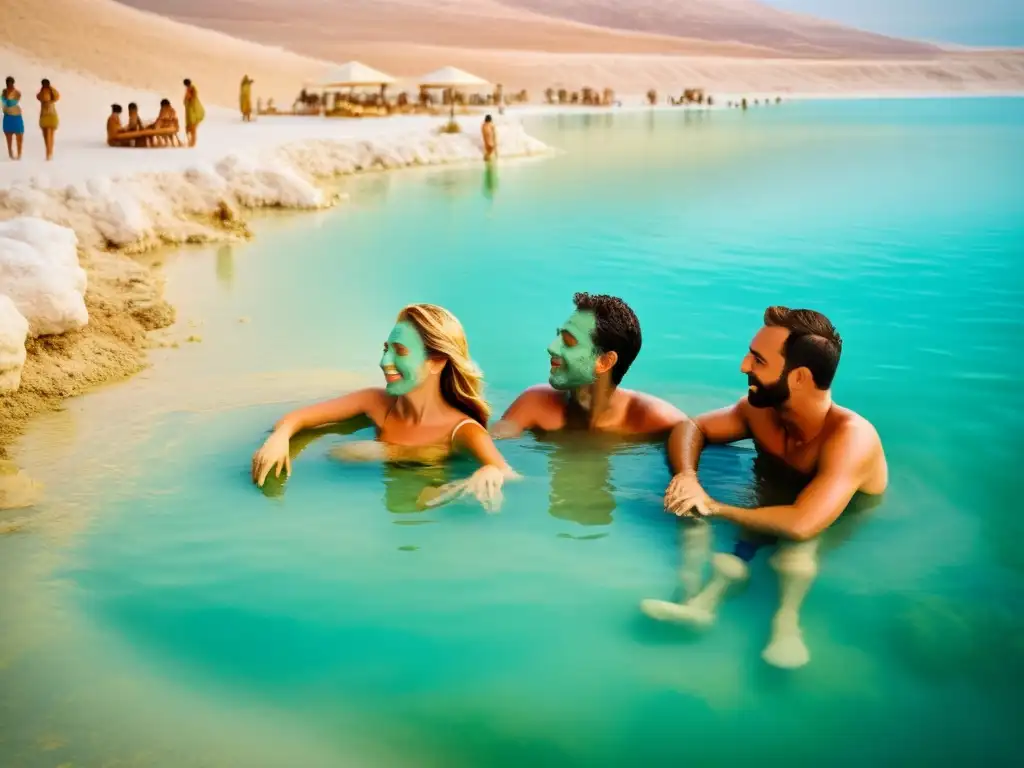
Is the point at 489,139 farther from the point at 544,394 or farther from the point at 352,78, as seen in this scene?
the point at 544,394

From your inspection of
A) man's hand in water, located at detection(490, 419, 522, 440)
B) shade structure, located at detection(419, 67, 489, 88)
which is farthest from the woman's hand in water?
shade structure, located at detection(419, 67, 489, 88)

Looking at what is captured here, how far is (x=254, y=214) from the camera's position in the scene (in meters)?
14.4

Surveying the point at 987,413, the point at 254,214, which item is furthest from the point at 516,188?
the point at 987,413

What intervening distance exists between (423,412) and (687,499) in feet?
4.75

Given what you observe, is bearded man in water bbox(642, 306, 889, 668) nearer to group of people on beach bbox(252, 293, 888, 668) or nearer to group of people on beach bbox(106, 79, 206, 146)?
group of people on beach bbox(252, 293, 888, 668)

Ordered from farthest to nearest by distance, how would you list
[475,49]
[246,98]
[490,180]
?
[475,49] < [246,98] < [490,180]

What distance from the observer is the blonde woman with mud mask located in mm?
4988

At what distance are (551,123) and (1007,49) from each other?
344 ft

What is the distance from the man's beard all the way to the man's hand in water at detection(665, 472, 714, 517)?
447 millimetres

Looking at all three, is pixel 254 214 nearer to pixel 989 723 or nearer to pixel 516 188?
pixel 516 188

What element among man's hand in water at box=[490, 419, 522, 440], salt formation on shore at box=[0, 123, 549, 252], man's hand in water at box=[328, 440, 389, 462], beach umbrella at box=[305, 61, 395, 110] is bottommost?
man's hand in water at box=[328, 440, 389, 462]

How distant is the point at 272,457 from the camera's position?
5051 mm

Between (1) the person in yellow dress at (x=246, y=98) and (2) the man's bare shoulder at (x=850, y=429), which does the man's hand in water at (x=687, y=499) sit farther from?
(1) the person in yellow dress at (x=246, y=98)

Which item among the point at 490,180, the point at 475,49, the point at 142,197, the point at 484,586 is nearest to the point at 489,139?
the point at 490,180
